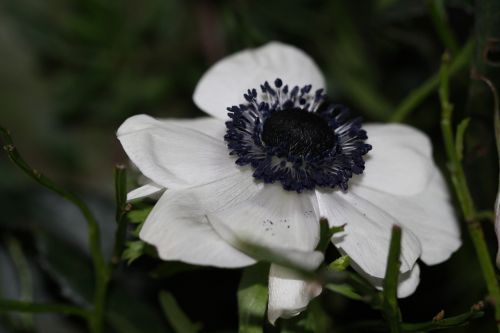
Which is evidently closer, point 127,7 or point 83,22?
point 83,22

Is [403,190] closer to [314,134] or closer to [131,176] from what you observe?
[314,134]

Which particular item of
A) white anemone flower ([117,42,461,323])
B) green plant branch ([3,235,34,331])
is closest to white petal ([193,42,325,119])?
white anemone flower ([117,42,461,323])

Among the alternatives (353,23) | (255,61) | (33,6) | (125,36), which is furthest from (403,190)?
(33,6)

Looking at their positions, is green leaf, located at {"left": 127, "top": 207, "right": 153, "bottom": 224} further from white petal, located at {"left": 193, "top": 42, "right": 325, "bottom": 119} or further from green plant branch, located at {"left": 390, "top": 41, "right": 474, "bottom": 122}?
green plant branch, located at {"left": 390, "top": 41, "right": 474, "bottom": 122}

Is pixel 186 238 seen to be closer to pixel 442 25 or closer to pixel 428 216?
pixel 428 216

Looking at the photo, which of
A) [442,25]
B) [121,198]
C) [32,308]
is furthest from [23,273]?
[442,25]

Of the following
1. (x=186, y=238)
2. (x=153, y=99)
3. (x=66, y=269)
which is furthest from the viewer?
(x=153, y=99)
